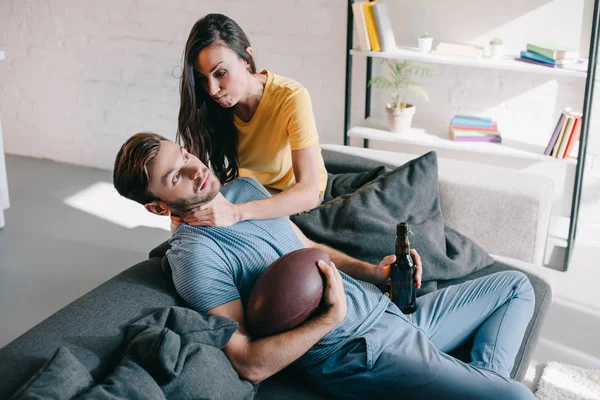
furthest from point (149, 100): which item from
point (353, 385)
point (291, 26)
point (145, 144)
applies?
point (353, 385)

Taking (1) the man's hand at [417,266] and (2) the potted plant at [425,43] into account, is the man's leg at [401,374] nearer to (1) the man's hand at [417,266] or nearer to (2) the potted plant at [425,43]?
(1) the man's hand at [417,266]

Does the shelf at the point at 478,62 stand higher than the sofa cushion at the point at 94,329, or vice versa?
the shelf at the point at 478,62

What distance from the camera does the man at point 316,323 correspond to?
5.79 ft

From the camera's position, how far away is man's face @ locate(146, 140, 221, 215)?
1.87 m

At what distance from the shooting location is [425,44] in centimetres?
358

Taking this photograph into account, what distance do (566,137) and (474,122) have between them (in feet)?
1.56

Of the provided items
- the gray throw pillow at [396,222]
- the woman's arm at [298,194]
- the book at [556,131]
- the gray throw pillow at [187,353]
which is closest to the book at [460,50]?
the book at [556,131]

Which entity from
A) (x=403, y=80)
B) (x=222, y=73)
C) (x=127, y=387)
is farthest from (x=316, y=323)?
Answer: (x=403, y=80)

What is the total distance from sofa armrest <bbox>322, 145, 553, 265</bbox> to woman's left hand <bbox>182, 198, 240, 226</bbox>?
3.47ft

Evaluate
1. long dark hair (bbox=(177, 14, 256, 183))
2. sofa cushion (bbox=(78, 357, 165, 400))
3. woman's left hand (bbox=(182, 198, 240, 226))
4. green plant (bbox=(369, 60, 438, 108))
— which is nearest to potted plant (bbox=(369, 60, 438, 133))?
green plant (bbox=(369, 60, 438, 108))

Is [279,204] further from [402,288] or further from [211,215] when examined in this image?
[402,288]

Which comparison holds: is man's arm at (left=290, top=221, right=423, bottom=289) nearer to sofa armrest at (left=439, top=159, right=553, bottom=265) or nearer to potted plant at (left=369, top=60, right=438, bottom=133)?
sofa armrest at (left=439, top=159, right=553, bottom=265)

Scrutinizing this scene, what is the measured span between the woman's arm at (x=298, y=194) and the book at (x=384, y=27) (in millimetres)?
1219

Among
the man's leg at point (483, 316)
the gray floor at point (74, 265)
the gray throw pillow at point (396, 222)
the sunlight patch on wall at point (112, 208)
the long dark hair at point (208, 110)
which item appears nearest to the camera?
the man's leg at point (483, 316)
